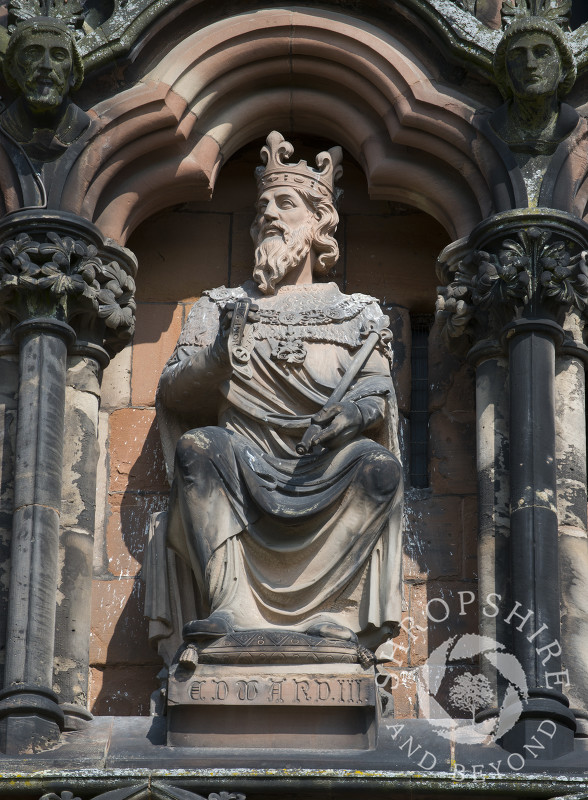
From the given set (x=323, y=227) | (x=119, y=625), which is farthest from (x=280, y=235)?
(x=119, y=625)

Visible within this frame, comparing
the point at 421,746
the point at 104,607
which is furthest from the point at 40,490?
the point at 421,746

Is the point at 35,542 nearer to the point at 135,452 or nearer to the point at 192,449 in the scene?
the point at 192,449

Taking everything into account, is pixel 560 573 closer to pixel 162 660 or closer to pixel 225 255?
pixel 162 660

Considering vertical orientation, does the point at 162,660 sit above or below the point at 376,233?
below

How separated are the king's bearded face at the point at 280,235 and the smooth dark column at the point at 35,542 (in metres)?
1.08

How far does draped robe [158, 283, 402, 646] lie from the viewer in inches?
434

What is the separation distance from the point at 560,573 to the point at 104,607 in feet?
7.29

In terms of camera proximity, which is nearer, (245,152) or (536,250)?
(536,250)

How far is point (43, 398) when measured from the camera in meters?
11.4

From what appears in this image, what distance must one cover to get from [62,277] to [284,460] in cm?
137

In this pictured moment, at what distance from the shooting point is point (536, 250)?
38.3 feet

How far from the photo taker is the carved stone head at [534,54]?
39.1 ft

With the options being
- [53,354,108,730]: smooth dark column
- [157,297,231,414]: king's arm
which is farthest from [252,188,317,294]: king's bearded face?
[53,354,108,730]: smooth dark column

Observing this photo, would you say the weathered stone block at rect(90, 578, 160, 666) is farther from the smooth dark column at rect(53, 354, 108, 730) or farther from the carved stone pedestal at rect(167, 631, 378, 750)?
the carved stone pedestal at rect(167, 631, 378, 750)
